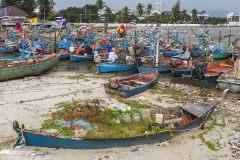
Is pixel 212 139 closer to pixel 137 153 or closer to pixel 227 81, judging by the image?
pixel 137 153

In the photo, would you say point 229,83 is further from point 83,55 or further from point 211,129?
point 83,55

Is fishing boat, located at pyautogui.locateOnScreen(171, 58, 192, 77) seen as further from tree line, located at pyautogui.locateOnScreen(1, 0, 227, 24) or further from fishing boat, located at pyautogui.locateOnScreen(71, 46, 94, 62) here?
tree line, located at pyautogui.locateOnScreen(1, 0, 227, 24)

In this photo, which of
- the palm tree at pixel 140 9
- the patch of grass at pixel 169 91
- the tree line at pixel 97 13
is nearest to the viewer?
the patch of grass at pixel 169 91

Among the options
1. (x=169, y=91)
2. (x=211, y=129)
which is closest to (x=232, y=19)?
(x=169, y=91)

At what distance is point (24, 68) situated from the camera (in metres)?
25.0

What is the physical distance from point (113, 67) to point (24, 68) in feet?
→ 26.9

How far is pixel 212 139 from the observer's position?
14164 millimetres

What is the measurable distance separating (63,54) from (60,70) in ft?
19.5

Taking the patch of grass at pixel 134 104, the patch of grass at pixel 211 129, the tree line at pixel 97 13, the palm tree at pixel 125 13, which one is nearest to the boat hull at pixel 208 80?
the patch of grass at pixel 211 129

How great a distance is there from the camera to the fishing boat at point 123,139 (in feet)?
38.9

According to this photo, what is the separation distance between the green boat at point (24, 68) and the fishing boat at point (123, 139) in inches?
507

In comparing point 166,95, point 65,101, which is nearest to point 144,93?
point 166,95

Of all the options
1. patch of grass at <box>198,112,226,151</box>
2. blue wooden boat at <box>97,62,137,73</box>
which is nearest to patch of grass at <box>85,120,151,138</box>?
patch of grass at <box>198,112,226,151</box>

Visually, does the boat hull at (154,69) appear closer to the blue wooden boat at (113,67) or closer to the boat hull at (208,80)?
the blue wooden boat at (113,67)
